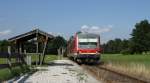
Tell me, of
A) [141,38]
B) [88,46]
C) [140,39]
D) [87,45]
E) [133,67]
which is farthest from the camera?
[141,38]

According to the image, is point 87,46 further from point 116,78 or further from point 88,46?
point 116,78

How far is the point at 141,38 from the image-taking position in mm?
159875

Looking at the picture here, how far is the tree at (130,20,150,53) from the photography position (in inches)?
6127

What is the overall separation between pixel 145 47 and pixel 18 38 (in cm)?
12143

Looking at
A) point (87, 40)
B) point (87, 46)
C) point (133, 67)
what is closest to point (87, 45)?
point (87, 46)

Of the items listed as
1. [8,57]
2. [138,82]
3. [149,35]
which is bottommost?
[138,82]

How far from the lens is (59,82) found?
58.9ft

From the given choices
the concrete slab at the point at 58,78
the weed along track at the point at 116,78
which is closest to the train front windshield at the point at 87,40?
the weed along track at the point at 116,78

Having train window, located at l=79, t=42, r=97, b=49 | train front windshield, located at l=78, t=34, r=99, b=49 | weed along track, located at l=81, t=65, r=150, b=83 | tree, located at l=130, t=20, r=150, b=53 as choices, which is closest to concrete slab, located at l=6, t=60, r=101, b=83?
weed along track, located at l=81, t=65, r=150, b=83

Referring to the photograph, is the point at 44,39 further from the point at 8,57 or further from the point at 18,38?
the point at 8,57

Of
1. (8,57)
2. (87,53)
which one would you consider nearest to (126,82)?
(8,57)

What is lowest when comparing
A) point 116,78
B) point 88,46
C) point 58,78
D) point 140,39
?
point 116,78

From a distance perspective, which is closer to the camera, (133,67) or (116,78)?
(116,78)

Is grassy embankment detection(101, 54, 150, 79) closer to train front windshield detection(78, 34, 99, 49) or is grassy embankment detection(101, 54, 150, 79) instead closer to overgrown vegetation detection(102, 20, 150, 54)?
train front windshield detection(78, 34, 99, 49)
